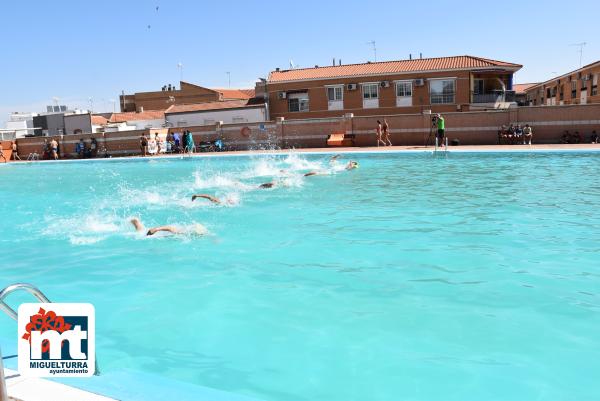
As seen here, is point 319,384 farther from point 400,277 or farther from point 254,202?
point 254,202

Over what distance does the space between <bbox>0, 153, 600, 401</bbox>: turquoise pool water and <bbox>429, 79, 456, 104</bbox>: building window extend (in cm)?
2432

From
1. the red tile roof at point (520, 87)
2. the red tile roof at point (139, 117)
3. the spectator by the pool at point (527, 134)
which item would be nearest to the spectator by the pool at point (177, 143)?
the spectator by the pool at point (527, 134)

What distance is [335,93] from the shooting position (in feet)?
131

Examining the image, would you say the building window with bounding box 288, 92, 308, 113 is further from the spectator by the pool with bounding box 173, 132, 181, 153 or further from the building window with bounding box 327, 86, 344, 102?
the spectator by the pool with bounding box 173, 132, 181, 153

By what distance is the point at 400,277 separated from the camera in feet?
21.2

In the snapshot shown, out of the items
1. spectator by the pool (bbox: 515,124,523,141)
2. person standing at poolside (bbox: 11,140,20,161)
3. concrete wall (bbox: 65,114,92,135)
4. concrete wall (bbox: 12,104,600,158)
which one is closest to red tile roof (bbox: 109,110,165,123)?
concrete wall (bbox: 65,114,92,135)

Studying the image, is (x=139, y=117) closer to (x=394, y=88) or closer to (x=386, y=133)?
(x=394, y=88)

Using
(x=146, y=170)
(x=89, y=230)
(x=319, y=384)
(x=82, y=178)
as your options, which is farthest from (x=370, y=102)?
(x=319, y=384)

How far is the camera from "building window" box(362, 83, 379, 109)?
38.6 meters

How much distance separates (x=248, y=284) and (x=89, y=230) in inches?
193

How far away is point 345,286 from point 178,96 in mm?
61392

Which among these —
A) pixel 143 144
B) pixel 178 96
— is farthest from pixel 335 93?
pixel 178 96

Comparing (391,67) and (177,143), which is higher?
(391,67)
